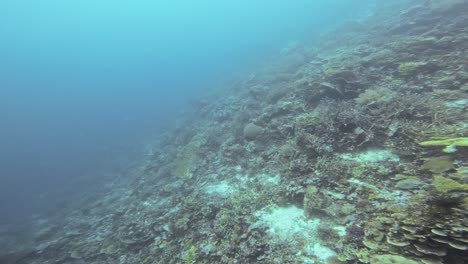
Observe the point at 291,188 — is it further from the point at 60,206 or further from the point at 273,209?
the point at 60,206

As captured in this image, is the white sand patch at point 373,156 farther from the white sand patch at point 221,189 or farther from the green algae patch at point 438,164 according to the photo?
the white sand patch at point 221,189

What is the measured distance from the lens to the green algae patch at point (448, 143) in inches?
169

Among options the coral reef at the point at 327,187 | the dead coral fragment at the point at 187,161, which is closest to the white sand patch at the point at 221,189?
the coral reef at the point at 327,187

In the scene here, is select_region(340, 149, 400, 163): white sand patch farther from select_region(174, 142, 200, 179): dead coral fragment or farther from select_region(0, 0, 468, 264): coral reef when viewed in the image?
select_region(174, 142, 200, 179): dead coral fragment

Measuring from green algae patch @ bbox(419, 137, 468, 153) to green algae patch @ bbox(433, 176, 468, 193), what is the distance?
1029 mm

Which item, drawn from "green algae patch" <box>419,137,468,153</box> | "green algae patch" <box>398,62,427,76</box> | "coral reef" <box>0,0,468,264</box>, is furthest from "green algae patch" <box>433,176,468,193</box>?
"green algae patch" <box>398,62,427,76</box>

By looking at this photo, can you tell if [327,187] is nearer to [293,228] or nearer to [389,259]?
[293,228]

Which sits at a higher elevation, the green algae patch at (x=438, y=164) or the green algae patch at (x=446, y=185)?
the green algae patch at (x=446, y=185)

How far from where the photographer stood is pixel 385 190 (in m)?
4.26

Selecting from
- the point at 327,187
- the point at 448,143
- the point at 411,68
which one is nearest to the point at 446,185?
the point at 448,143

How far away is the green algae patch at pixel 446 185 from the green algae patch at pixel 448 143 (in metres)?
1.03

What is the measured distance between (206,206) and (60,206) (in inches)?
516

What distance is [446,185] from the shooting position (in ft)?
11.7

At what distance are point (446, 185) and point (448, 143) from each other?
1476 mm
